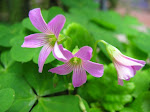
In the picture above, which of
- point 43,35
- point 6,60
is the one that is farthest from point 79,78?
point 6,60

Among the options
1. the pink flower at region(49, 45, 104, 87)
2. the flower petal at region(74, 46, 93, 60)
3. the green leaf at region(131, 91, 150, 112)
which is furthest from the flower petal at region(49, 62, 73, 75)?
the green leaf at region(131, 91, 150, 112)

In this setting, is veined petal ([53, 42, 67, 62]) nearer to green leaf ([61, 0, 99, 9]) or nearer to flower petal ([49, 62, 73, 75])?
flower petal ([49, 62, 73, 75])

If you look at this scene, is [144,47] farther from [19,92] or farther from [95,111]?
[19,92]

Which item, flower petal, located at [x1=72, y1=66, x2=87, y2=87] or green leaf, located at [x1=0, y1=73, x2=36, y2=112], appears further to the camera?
green leaf, located at [x1=0, y1=73, x2=36, y2=112]

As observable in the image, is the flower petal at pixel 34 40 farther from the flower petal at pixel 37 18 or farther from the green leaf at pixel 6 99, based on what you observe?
the green leaf at pixel 6 99

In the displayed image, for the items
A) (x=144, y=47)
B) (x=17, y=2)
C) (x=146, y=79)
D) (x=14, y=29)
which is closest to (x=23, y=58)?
(x=14, y=29)

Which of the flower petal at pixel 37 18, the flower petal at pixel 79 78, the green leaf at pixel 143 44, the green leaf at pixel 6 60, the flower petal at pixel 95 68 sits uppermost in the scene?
the flower petal at pixel 37 18

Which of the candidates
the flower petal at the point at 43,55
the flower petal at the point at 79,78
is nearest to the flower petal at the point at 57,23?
the flower petal at the point at 43,55
